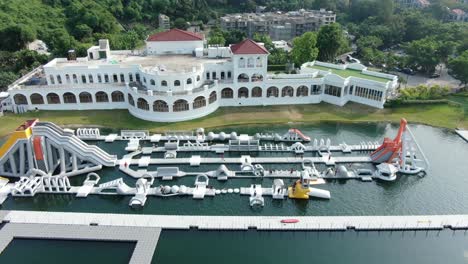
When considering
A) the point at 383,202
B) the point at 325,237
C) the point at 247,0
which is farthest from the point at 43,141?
the point at 247,0

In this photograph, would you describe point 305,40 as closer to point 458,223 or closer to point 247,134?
point 247,134

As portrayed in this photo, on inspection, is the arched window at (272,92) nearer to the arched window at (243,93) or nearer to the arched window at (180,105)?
the arched window at (243,93)

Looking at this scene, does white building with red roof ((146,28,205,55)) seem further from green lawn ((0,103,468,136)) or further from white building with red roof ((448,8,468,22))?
white building with red roof ((448,8,468,22))

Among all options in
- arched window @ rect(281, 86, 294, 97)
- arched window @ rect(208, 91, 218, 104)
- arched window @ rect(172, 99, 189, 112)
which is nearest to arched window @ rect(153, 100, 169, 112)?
arched window @ rect(172, 99, 189, 112)

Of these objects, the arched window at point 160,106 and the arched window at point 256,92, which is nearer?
the arched window at point 160,106

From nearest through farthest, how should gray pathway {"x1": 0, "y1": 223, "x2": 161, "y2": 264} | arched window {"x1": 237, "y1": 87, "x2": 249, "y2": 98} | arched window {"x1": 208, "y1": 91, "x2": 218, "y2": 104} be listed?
1. gray pathway {"x1": 0, "y1": 223, "x2": 161, "y2": 264}
2. arched window {"x1": 208, "y1": 91, "x2": 218, "y2": 104}
3. arched window {"x1": 237, "y1": 87, "x2": 249, "y2": 98}

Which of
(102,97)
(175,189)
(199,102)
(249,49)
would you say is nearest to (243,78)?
(249,49)

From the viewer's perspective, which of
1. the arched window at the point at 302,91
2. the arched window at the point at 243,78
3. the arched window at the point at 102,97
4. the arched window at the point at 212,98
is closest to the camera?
the arched window at the point at 212,98

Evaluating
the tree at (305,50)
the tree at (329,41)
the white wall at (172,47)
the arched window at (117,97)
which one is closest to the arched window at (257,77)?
the white wall at (172,47)
